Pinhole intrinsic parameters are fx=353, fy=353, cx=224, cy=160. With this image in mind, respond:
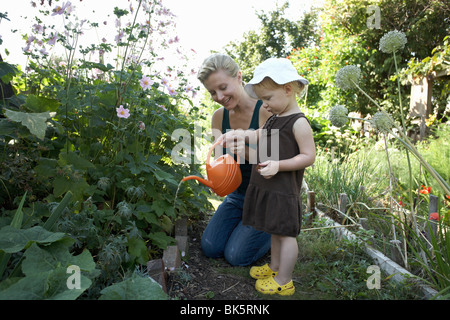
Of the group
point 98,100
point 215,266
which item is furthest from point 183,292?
point 98,100

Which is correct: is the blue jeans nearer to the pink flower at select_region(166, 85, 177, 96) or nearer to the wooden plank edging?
the wooden plank edging

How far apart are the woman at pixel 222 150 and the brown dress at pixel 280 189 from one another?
0.38 meters

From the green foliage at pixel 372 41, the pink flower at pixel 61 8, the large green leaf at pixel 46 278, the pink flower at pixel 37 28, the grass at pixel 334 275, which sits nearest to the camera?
the large green leaf at pixel 46 278

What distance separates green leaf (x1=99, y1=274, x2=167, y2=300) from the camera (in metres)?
1.13

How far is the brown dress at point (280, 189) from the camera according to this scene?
5.61 ft

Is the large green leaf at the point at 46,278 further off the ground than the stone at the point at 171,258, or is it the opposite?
the large green leaf at the point at 46,278

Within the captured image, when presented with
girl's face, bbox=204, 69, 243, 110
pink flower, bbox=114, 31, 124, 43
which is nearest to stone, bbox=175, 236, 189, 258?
girl's face, bbox=204, 69, 243, 110

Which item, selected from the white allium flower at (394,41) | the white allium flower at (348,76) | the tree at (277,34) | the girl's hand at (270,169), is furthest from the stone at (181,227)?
the tree at (277,34)

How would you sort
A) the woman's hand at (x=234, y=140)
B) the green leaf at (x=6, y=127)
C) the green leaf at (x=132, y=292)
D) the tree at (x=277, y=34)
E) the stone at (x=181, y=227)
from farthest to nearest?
1. the tree at (x=277, y=34)
2. the stone at (x=181, y=227)
3. the woman's hand at (x=234, y=140)
4. the green leaf at (x=6, y=127)
5. the green leaf at (x=132, y=292)

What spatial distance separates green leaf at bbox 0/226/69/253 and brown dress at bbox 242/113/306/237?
93 cm

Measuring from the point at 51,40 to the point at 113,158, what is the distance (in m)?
0.72

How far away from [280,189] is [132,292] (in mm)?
875

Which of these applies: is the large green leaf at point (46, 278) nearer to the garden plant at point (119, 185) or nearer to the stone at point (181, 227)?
the garden plant at point (119, 185)
